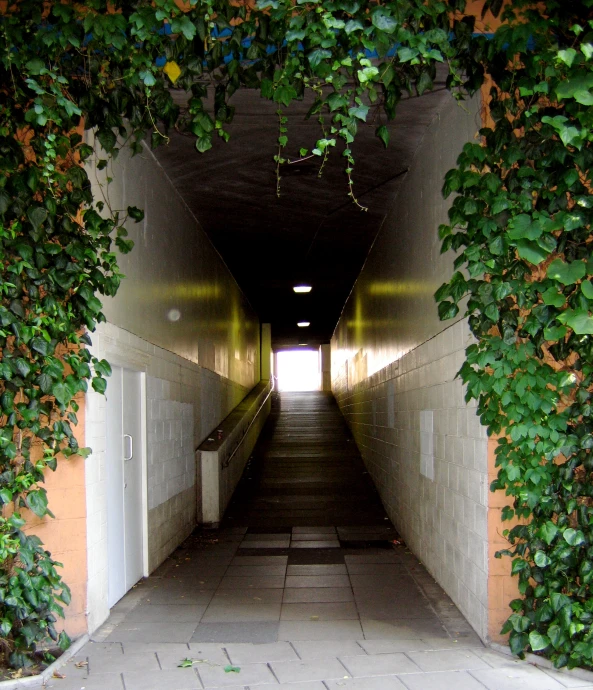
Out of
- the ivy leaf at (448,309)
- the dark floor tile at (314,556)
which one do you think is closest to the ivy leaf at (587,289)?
the ivy leaf at (448,309)

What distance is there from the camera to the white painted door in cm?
497

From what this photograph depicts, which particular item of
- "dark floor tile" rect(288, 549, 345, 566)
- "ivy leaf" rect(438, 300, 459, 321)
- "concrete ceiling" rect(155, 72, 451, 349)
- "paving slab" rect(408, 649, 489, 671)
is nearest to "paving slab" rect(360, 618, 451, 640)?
"paving slab" rect(408, 649, 489, 671)

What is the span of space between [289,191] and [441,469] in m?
3.36

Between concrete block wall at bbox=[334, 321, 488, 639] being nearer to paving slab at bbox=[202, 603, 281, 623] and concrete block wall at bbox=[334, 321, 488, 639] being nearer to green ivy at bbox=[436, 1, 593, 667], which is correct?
green ivy at bbox=[436, 1, 593, 667]

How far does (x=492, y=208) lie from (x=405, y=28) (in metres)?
0.96

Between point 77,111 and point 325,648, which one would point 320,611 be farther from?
point 77,111

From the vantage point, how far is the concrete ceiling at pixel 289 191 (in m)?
5.57

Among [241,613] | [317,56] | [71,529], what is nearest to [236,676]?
[241,613]

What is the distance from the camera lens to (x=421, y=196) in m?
6.04

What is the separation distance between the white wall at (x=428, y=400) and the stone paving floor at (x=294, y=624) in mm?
309

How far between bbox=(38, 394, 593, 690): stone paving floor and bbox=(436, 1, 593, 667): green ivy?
0.49m

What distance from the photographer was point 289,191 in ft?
24.0

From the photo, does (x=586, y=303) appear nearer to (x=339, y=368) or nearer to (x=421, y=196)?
(x=421, y=196)

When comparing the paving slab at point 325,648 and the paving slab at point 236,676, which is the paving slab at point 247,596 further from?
the paving slab at point 236,676
